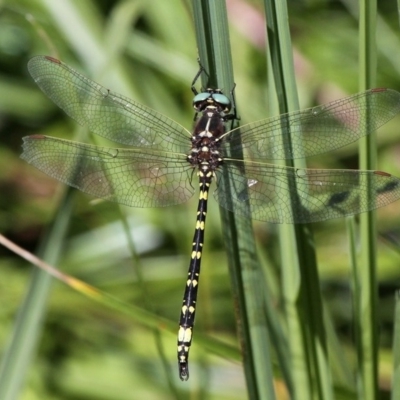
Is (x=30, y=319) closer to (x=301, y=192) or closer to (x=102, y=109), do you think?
(x=102, y=109)

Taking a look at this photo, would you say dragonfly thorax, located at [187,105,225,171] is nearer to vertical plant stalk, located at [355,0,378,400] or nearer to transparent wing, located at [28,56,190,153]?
transparent wing, located at [28,56,190,153]

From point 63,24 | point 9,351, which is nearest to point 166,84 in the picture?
point 63,24

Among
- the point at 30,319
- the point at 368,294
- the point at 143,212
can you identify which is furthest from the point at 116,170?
the point at 143,212

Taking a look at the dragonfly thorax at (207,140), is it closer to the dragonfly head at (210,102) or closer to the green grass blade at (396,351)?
the dragonfly head at (210,102)

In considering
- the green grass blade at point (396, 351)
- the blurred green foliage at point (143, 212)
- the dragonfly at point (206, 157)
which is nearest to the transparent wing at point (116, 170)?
the dragonfly at point (206, 157)

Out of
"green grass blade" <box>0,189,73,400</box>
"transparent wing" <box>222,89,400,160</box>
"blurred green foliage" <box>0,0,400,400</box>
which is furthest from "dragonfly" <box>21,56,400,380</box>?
"blurred green foliage" <box>0,0,400,400</box>
